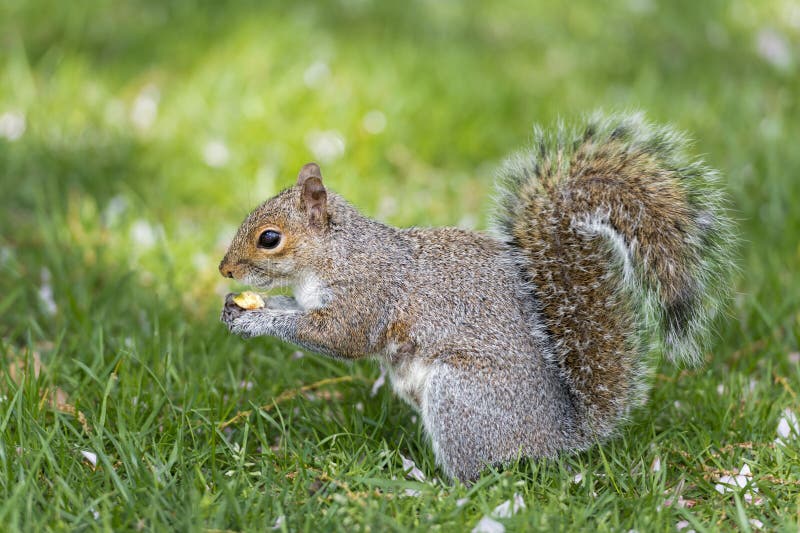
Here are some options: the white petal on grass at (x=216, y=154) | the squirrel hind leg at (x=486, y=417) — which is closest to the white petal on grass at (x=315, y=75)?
the white petal on grass at (x=216, y=154)

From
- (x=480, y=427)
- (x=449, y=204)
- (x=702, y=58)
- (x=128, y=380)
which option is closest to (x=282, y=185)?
(x=449, y=204)

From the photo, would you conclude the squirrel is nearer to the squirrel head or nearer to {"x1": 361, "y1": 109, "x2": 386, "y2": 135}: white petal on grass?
the squirrel head

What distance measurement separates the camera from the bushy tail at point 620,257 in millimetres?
2164

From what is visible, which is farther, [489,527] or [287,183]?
[287,183]

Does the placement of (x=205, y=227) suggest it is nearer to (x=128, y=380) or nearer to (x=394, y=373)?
(x=128, y=380)

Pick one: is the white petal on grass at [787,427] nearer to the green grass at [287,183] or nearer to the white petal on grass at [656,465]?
the green grass at [287,183]

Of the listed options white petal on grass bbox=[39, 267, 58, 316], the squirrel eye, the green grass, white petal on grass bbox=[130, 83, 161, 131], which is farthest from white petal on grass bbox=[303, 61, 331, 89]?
the squirrel eye

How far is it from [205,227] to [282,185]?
35 centimetres

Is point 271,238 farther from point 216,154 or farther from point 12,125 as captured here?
point 12,125

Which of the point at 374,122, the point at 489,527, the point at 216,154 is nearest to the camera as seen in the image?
the point at 489,527

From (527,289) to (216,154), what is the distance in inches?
72.7

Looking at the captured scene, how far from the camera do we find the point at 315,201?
2.31 metres

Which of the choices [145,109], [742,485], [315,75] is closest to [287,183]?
[315,75]

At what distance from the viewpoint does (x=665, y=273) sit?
215cm
